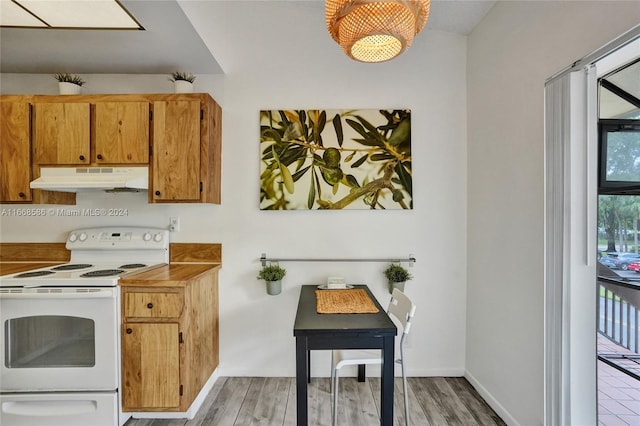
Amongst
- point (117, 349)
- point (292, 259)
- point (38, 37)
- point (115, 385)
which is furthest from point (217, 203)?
point (38, 37)

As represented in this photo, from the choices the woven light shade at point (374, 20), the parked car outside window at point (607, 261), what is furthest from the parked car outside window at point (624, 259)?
the woven light shade at point (374, 20)

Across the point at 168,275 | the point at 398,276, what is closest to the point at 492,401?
the point at 398,276

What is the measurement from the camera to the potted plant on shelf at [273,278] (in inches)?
91.1

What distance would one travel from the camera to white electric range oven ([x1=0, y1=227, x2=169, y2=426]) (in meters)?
1.74

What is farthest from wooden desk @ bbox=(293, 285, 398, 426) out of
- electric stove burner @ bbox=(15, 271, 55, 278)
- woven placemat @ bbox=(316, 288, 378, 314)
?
electric stove burner @ bbox=(15, 271, 55, 278)

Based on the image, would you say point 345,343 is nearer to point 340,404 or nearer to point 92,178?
point 340,404

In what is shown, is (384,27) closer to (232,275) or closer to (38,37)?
(232,275)

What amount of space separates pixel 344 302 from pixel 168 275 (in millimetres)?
1177

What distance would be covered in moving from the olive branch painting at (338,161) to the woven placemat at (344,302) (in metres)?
0.69

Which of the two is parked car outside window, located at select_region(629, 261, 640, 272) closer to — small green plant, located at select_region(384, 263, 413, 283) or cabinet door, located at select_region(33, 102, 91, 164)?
→ small green plant, located at select_region(384, 263, 413, 283)

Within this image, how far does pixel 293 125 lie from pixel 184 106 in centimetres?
Result: 81

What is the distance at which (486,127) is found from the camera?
2.17 meters

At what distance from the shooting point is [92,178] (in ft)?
6.88

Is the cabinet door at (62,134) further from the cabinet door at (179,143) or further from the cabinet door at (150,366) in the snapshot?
the cabinet door at (150,366)
